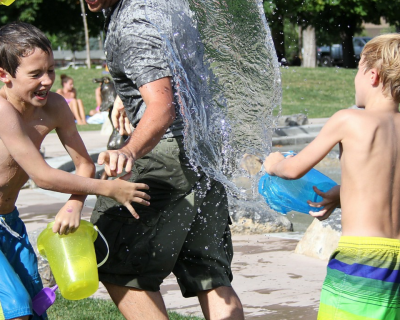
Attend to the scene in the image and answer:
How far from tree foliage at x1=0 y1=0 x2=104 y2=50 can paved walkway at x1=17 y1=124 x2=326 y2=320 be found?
3090 centimetres

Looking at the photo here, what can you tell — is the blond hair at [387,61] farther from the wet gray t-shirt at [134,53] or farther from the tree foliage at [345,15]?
the tree foliage at [345,15]

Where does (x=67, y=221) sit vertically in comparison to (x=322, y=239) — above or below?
above

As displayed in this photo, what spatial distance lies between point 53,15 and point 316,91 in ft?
67.2

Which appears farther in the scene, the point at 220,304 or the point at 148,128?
the point at 220,304

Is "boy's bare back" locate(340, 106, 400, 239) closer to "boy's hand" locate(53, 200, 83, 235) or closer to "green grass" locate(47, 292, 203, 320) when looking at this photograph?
"boy's hand" locate(53, 200, 83, 235)

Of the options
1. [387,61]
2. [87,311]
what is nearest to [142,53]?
[387,61]

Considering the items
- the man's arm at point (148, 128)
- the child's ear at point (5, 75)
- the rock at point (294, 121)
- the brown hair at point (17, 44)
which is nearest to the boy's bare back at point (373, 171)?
the man's arm at point (148, 128)

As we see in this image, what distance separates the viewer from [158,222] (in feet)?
9.93

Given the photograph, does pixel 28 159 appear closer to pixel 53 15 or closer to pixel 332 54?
pixel 53 15

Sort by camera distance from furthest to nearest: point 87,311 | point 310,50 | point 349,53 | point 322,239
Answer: point 310,50 → point 349,53 → point 322,239 → point 87,311

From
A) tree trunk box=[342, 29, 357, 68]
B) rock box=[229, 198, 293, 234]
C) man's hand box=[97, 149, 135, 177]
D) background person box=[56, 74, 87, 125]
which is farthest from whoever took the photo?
tree trunk box=[342, 29, 357, 68]

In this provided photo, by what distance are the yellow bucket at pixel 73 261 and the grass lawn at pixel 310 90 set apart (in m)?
15.4

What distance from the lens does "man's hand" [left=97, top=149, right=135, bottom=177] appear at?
8.19 feet

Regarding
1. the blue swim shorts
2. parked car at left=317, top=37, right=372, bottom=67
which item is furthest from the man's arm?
parked car at left=317, top=37, right=372, bottom=67
